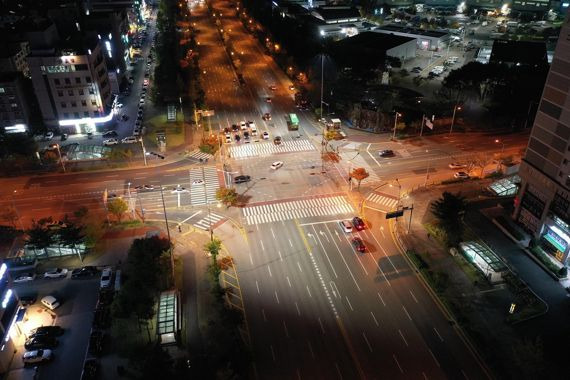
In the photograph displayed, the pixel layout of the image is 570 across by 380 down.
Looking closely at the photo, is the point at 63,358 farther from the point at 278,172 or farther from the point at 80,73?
the point at 80,73

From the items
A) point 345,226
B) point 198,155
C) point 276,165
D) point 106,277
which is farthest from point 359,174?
point 106,277

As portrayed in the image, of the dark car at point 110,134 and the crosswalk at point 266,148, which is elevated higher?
the dark car at point 110,134

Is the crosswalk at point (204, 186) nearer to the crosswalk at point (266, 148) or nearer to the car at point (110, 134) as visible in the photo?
the crosswalk at point (266, 148)

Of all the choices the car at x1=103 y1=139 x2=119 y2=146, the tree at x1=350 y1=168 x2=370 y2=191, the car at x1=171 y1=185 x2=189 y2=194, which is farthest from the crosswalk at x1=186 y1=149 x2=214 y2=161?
the tree at x1=350 y1=168 x2=370 y2=191

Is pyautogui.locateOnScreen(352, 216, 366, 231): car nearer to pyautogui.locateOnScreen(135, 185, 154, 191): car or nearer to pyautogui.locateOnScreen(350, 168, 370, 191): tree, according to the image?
pyautogui.locateOnScreen(350, 168, 370, 191): tree

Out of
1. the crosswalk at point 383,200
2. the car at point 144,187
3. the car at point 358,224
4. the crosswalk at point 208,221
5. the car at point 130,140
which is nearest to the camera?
the car at point 358,224

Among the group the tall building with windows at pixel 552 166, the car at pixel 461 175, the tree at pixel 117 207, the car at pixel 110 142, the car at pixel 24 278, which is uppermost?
the tall building with windows at pixel 552 166

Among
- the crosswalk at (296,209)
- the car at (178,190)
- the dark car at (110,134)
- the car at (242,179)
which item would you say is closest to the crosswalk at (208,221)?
the crosswalk at (296,209)

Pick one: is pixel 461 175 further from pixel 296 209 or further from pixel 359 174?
pixel 296 209
